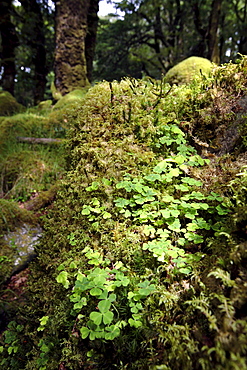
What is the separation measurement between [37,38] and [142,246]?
13734mm

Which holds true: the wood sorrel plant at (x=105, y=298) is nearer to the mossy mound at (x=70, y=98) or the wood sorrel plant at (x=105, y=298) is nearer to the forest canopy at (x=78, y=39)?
the mossy mound at (x=70, y=98)

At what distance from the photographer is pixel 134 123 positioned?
253cm

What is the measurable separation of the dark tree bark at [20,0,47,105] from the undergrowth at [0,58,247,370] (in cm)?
1093

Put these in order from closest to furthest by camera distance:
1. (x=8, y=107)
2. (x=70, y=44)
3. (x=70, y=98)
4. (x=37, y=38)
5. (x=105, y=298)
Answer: (x=105, y=298) < (x=70, y=98) < (x=70, y=44) < (x=8, y=107) < (x=37, y=38)

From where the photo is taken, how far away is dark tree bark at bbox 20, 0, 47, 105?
10734mm

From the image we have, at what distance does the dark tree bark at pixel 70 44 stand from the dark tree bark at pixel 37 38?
356 centimetres

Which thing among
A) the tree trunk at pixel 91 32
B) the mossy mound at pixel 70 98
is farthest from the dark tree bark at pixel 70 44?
the tree trunk at pixel 91 32

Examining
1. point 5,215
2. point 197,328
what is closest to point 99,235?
point 197,328

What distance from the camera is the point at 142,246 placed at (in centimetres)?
188

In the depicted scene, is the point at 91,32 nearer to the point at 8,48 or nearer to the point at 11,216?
the point at 8,48

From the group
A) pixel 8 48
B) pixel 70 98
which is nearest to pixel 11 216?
pixel 70 98

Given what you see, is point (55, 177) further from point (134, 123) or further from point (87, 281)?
point (87, 281)

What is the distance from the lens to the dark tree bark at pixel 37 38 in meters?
10.7

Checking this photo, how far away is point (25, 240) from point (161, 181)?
2436 mm
